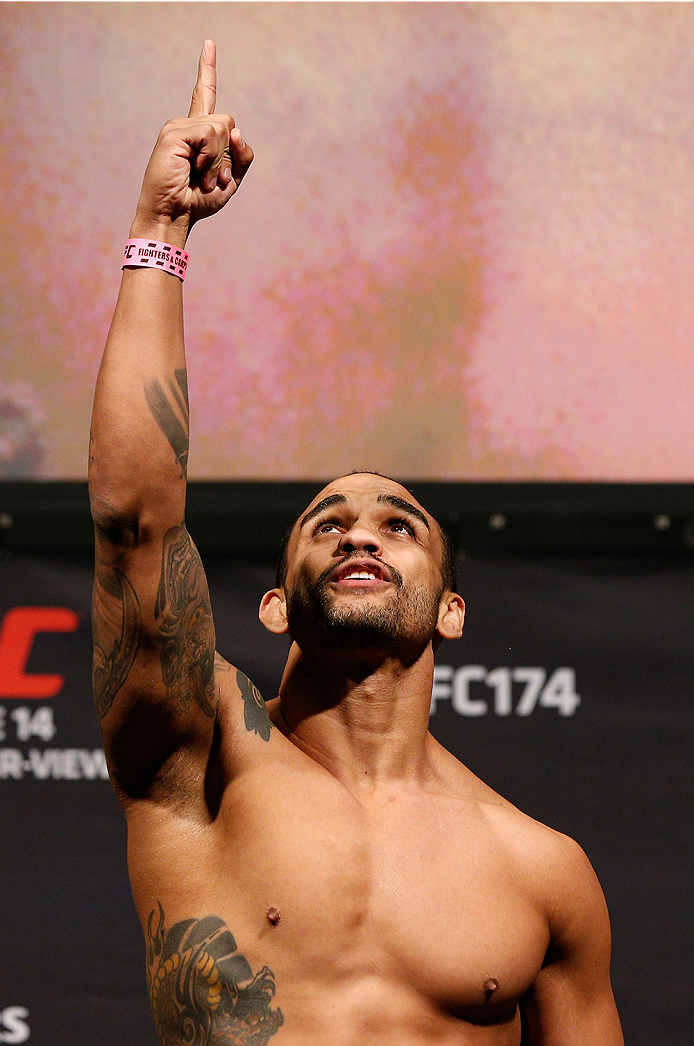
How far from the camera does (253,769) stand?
1.58m

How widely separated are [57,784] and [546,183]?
2.09m

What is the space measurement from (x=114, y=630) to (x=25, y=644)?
1.29m

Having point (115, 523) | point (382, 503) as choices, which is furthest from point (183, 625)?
point (382, 503)

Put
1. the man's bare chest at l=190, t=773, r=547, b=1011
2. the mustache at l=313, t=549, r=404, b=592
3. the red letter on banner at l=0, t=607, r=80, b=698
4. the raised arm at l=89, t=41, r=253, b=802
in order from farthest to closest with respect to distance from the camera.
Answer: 1. the red letter on banner at l=0, t=607, r=80, b=698
2. the mustache at l=313, t=549, r=404, b=592
3. the man's bare chest at l=190, t=773, r=547, b=1011
4. the raised arm at l=89, t=41, r=253, b=802

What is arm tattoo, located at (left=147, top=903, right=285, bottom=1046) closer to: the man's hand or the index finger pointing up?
the man's hand

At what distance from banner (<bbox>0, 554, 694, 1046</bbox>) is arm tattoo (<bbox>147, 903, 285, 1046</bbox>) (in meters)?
1.10

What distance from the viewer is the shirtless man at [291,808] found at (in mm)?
1418

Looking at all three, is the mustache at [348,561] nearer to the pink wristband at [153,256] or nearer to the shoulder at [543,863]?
the shoulder at [543,863]

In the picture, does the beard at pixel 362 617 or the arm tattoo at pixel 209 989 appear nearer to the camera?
the arm tattoo at pixel 209 989

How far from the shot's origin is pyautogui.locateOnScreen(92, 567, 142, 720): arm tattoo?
4.70ft

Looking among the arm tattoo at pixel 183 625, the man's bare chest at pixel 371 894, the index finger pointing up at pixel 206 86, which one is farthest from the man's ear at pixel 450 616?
the index finger pointing up at pixel 206 86

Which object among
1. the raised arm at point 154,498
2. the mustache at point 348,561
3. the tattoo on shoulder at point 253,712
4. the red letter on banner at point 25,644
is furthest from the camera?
the red letter on banner at point 25,644

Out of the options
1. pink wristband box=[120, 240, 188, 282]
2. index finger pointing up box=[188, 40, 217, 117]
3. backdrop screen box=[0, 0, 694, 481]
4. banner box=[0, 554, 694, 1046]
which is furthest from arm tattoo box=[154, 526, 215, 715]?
backdrop screen box=[0, 0, 694, 481]

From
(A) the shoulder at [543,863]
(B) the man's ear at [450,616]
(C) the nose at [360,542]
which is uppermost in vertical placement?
(C) the nose at [360,542]
